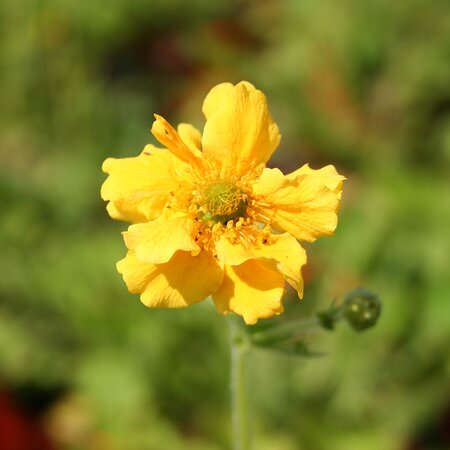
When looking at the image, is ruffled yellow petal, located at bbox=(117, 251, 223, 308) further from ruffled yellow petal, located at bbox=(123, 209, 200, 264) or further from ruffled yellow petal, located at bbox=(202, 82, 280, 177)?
ruffled yellow petal, located at bbox=(202, 82, 280, 177)

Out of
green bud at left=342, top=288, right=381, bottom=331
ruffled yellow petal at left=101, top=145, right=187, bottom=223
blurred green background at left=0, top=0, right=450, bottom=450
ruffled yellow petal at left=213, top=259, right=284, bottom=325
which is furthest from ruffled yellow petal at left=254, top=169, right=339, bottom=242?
blurred green background at left=0, top=0, right=450, bottom=450

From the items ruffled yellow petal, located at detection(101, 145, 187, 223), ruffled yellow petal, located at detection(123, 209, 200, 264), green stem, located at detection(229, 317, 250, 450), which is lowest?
green stem, located at detection(229, 317, 250, 450)

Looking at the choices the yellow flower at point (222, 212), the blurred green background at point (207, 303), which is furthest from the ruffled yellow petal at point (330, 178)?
the blurred green background at point (207, 303)

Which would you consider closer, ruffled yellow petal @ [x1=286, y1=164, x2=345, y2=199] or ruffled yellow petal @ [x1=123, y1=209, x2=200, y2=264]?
ruffled yellow petal @ [x1=123, y1=209, x2=200, y2=264]

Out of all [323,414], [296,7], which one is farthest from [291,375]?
[296,7]

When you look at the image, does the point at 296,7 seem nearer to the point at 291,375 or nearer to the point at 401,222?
the point at 401,222

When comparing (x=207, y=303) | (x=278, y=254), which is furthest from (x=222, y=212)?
(x=207, y=303)
